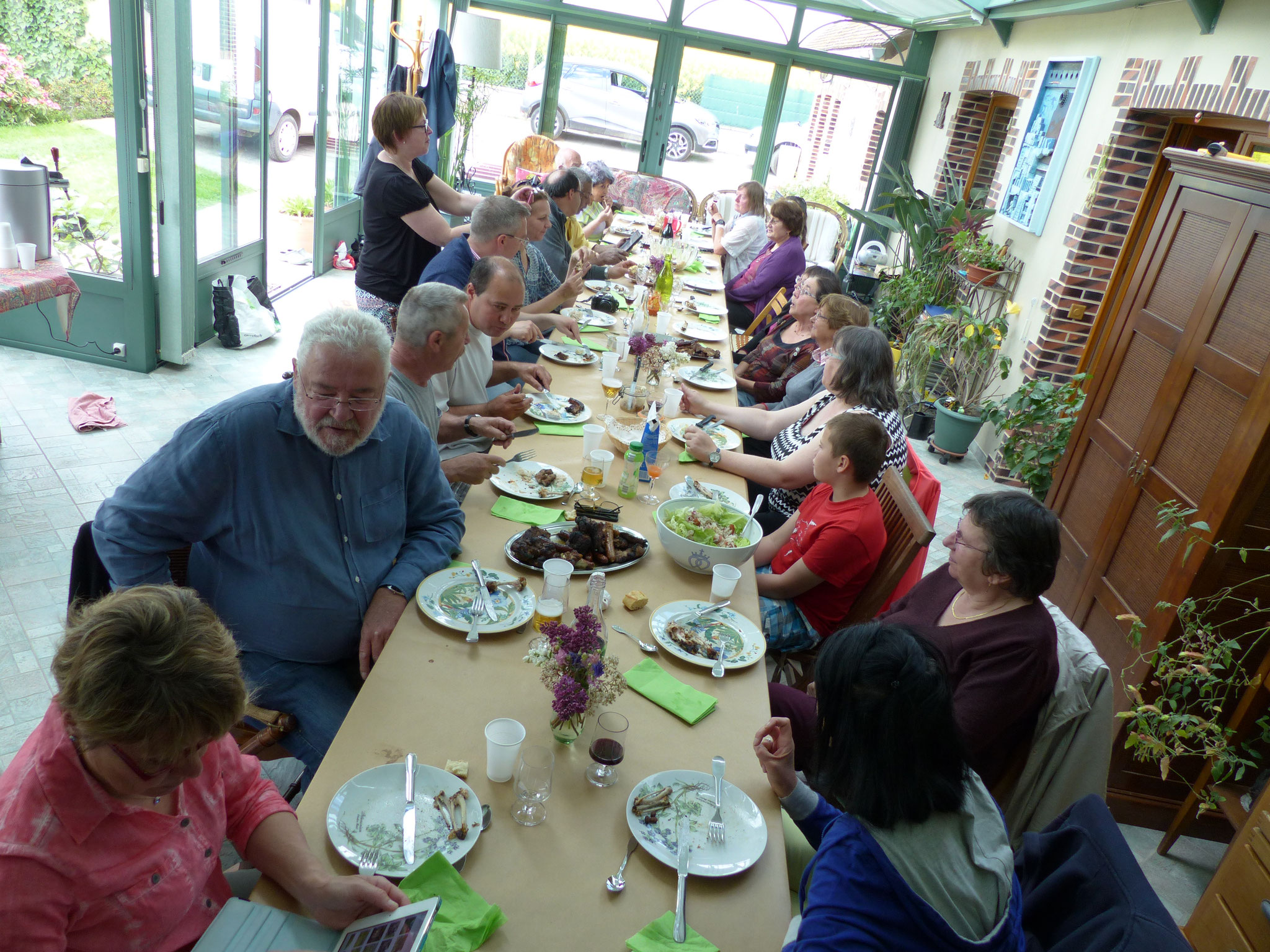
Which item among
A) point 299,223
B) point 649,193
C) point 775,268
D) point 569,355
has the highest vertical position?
point 649,193

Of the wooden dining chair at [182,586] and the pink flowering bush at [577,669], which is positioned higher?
the pink flowering bush at [577,669]

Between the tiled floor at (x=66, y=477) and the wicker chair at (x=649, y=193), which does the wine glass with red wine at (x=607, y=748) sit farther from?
the wicker chair at (x=649, y=193)

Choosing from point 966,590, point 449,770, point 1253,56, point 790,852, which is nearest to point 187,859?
point 449,770

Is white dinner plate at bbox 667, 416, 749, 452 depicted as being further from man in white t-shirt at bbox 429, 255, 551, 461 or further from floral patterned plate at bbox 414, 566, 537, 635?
floral patterned plate at bbox 414, 566, 537, 635

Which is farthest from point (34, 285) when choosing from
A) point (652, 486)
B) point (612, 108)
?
point (612, 108)

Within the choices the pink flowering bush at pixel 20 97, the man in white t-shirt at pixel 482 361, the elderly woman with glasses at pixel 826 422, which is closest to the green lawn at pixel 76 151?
the pink flowering bush at pixel 20 97

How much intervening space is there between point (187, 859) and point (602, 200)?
6182mm

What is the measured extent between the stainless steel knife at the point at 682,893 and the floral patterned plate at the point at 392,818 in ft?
1.07

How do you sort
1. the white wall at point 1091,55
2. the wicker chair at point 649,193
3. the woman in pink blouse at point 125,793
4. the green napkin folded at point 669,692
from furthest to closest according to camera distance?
the wicker chair at point 649,193
the white wall at point 1091,55
the green napkin folded at point 669,692
the woman in pink blouse at point 125,793

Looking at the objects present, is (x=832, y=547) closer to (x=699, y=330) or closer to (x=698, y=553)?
(x=698, y=553)

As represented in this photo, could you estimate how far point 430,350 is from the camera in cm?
242

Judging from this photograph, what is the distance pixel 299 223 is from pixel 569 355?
4368mm

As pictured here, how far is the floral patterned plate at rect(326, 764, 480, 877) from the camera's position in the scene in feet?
4.18

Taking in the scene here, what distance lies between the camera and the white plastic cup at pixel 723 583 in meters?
2.08
